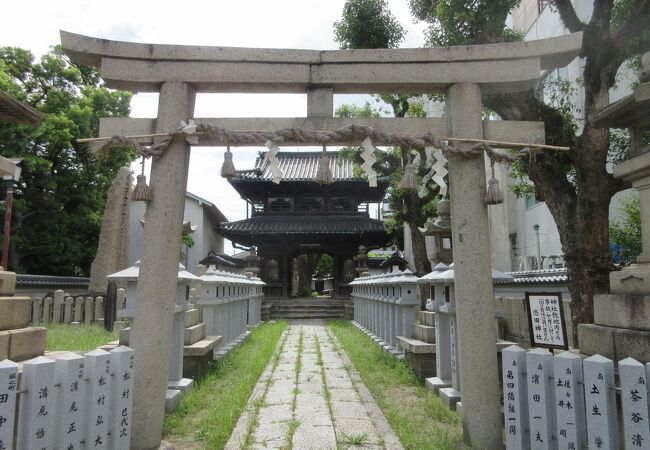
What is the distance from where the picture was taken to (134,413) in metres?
4.32

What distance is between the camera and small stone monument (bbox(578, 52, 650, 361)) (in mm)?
3719

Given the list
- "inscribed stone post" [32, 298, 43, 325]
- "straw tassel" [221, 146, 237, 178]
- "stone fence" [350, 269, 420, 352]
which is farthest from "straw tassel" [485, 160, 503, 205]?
"inscribed stone post" [32, 298, 43, 325]

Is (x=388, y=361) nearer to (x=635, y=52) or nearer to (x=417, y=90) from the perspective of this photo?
(x=417, y=90)

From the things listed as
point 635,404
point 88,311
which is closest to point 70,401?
point 635,404

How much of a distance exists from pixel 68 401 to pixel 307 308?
19.4m

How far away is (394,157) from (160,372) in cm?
1351

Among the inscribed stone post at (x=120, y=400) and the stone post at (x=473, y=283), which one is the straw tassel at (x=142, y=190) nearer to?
the inscribed stone post at (x=120, y=400)

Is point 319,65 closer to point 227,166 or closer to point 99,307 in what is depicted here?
point 227,166

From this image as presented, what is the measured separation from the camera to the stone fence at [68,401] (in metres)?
2.75

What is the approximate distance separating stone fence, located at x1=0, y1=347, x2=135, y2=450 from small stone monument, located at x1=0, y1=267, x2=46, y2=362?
1.41 m

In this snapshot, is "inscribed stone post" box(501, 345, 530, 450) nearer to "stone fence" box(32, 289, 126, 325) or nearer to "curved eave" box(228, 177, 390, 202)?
"stone fence" box(32, 289, 126, 325)

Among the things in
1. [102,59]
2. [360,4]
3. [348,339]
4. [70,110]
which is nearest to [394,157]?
[360,4]

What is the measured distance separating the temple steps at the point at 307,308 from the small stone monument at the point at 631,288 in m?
17.8

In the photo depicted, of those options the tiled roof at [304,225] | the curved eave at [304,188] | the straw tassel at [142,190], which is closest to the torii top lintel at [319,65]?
the straw tassel at [142,190]
